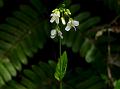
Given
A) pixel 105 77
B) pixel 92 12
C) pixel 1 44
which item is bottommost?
pixel 105 77

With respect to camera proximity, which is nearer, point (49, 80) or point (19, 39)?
point (49, 80)

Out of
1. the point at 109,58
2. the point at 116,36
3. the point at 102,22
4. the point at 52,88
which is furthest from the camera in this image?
the point at 102,22

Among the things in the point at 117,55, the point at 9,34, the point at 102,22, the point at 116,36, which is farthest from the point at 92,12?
the point at 9,34

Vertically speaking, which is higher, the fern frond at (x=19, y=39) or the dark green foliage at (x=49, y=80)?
the fern frond at (x=19, y=39)

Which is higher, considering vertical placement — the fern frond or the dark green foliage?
the fern frond

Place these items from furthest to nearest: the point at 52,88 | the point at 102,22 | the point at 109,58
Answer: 1. the point at 102,22
2. the point at 109,58
3. the point at 52,88

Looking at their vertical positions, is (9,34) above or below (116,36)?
above

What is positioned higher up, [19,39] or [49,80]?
[19,39]

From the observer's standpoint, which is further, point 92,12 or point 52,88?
point 92,12

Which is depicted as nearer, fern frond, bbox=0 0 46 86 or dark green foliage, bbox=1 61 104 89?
dark green foliage, bbox=1 61 104 89

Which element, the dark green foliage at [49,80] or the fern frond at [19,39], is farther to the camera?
the fern frond at [19,39]

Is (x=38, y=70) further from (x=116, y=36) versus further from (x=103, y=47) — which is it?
(x=116, y=36)
